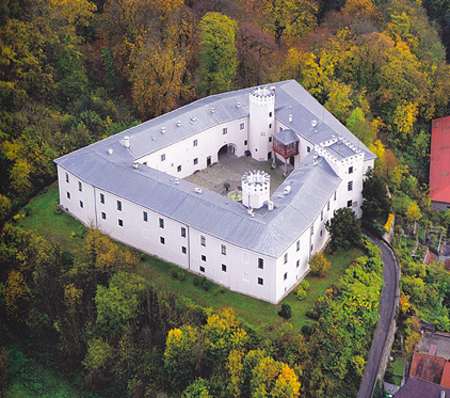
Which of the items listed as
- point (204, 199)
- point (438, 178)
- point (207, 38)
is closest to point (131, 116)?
point (207, 38)

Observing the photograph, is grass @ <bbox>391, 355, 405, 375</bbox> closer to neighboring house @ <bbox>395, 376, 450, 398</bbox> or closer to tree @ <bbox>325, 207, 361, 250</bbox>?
neighboring house @ <bbox>395, 376, 450, 398</bbox>

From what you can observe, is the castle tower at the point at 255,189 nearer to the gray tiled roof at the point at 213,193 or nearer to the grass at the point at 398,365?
the gray tiled roof at the point at 213,193

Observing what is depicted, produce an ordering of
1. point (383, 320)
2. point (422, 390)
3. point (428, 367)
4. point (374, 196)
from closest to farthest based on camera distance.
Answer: point (422, 390) → point (428, 367) → point (383, 320) → point (374, 196)

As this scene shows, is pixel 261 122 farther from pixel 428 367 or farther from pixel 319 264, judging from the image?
pixel 428 367

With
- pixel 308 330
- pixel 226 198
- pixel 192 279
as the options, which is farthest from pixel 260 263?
pixel 226 198

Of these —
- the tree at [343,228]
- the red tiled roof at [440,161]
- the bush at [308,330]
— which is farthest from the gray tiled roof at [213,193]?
the red tiled roof at [440,161]

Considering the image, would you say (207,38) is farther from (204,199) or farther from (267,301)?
(267,301)
